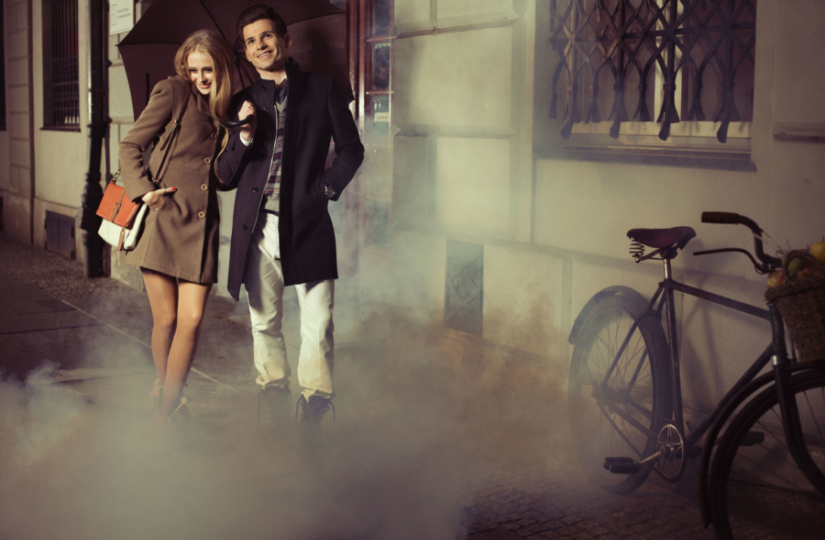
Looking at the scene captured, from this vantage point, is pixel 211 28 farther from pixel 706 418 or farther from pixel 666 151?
pixel 706 418

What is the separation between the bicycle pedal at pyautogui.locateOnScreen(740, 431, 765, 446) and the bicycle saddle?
0.87m

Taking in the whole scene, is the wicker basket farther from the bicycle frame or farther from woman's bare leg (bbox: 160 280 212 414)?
woman's bare leg (bbox: 160 280 212 414)

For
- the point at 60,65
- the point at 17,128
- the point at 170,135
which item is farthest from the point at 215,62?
the point at 17,128

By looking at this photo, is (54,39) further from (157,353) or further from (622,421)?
(622,421)

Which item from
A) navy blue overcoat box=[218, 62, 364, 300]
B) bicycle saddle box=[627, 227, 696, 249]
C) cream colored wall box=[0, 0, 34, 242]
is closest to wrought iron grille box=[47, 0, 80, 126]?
cream colored wall box=[0, 0, 34, 242]

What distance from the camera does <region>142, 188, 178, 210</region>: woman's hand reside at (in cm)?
421

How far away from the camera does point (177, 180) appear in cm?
429

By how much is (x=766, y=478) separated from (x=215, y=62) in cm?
303

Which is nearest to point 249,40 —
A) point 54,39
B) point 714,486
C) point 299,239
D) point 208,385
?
point 299,239

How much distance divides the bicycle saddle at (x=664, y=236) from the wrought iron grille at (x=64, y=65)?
9.92 metres

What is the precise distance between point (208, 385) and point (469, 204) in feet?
6.70

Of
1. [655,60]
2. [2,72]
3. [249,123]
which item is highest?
[2,72]

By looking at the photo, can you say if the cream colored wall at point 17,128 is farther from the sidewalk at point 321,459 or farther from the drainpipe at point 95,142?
the sidewalk at point 321,459

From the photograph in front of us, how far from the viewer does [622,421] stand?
4.11m
